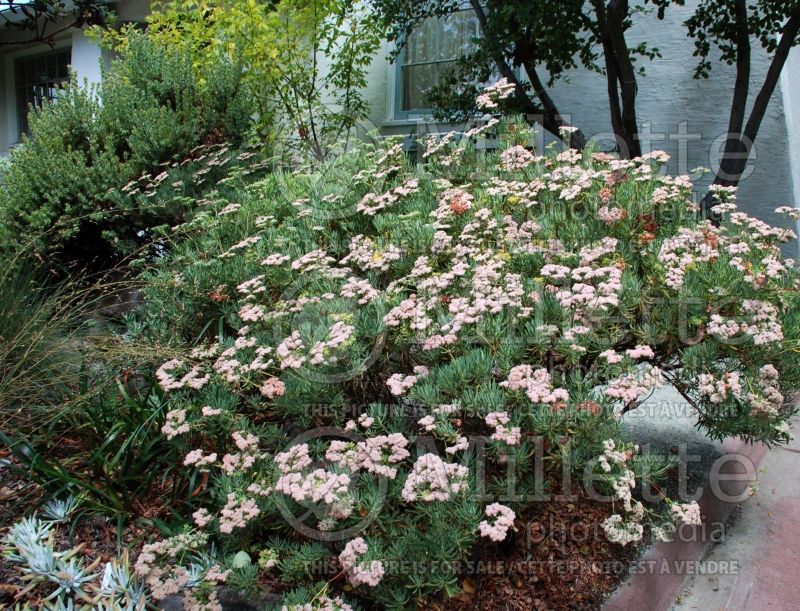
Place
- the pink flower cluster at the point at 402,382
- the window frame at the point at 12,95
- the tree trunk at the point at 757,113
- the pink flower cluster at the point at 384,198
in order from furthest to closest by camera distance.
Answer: the window frame at the point at 12,95
the tree trunk at the point at 757,113
the pink flower cluster at the point at 384,198
the pink flower cluster at the point at 402,382

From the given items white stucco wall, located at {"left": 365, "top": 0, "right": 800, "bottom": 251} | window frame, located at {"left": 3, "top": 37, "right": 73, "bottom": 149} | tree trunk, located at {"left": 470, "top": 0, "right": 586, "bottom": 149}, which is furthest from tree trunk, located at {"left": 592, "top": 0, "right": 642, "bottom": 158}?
window frame, located at {"left": 3, "top": 37, "right": 73, "bottom": 149}

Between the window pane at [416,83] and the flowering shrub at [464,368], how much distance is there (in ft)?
15.1

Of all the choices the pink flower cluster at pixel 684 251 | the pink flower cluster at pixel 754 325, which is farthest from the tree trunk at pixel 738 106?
the pink flower cluster at pixel 754 325

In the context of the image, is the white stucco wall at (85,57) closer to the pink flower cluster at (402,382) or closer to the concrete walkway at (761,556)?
the pink flower cluster at (402,382)

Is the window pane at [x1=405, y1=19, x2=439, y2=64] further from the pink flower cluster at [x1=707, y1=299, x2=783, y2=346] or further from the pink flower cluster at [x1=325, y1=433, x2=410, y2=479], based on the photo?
the pink flower cluster at [x1=325, y1=433, x2=410, y2=479]

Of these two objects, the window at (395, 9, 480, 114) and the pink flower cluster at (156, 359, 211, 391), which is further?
the window at (395, 9, 480, 114)

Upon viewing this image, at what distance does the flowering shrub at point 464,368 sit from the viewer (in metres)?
2.48

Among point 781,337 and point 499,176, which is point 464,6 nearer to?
point 499,176

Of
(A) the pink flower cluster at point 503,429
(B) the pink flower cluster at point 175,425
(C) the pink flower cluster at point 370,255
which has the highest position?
(C) the pink flower cluster at point 370,255

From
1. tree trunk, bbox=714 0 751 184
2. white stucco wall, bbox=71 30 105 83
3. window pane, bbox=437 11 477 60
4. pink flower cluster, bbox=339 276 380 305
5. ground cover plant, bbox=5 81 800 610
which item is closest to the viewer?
ground cover plant, bbox=5 81 800 610

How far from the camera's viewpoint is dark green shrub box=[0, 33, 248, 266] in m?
5.52

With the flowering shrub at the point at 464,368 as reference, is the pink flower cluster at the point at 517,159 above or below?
above

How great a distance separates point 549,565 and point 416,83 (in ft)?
21.7

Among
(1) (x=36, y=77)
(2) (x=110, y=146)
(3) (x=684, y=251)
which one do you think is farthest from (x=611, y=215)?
(1) (x=36, y=77)
